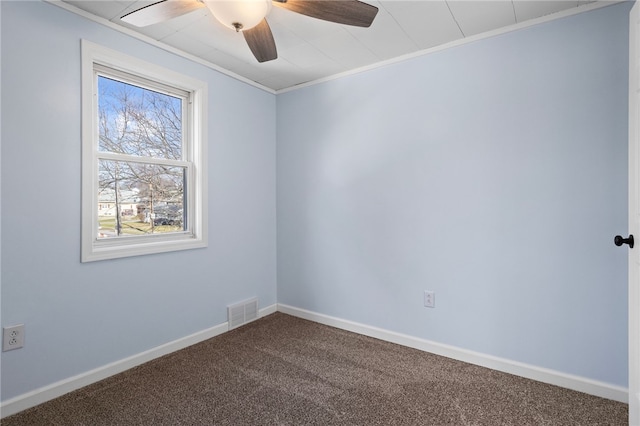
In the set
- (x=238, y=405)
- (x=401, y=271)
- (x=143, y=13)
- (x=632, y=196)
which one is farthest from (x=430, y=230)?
(x=143, y=13)

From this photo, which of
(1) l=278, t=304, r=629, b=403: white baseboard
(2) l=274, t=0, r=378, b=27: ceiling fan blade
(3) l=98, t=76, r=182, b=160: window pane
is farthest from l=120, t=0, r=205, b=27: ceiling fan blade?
(1) l=278, t=304, r=629, b=403: white baseboard

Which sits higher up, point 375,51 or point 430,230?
point 375,51

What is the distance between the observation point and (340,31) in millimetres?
2275

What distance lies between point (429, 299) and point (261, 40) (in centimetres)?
216

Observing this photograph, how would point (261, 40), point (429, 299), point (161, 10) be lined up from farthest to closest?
point (429, 299), point (261, 40), point (161, 10)

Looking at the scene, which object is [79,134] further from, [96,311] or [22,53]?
[96,311]

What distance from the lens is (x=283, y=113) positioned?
→ 344cm

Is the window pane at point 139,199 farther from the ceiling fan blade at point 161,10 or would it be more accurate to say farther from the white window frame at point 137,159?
the ceiling fan blade at point 161,10

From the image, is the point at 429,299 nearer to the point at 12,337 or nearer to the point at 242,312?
the point at 242,312

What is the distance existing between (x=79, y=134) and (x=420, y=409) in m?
2.60

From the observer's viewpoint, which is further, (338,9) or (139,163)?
(139,163)

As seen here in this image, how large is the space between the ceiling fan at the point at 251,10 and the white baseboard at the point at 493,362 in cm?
227

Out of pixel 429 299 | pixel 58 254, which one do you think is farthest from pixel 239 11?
pixel 429 299

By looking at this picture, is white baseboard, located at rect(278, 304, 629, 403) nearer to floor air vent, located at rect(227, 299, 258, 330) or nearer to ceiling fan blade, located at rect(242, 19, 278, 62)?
floor air vent, located at rect(227, 299, 258, 330)
